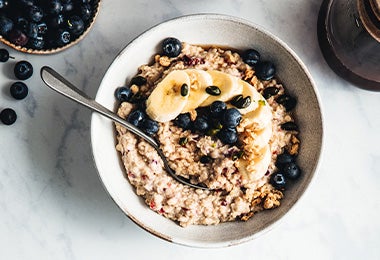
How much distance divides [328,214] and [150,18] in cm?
80

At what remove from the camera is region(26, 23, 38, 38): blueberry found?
1.74 metres

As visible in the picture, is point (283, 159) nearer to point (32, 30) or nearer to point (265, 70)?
point (265, 70)

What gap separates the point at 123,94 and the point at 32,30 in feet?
1.04

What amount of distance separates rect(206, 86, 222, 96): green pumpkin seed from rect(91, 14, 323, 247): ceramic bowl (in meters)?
0.20

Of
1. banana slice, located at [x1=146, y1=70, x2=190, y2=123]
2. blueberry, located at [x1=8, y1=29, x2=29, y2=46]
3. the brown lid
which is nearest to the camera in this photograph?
the brown lid

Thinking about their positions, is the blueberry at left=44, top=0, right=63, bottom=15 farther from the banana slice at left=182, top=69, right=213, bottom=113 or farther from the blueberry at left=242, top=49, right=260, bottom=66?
the blueberry at left=242, top=49, right=260, bottom=66

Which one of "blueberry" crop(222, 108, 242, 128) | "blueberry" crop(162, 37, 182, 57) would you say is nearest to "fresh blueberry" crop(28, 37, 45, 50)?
"blueberry" crop(162, 37, 182, 57)

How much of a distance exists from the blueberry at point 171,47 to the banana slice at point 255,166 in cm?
35

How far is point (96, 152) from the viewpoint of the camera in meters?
1.67

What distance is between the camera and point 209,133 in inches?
65.4

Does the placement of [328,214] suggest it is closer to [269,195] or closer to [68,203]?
[269,195]

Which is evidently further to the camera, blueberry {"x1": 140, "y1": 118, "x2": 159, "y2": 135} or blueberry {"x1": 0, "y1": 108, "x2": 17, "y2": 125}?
blueberry {"x1": 0, "y1": 108, "x2": 17, "y2": 125}

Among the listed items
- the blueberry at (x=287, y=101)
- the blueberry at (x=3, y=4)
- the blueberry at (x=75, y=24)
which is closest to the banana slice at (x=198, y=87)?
the blueberry at (x=287, y=101)

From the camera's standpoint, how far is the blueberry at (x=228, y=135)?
5.37 ft
